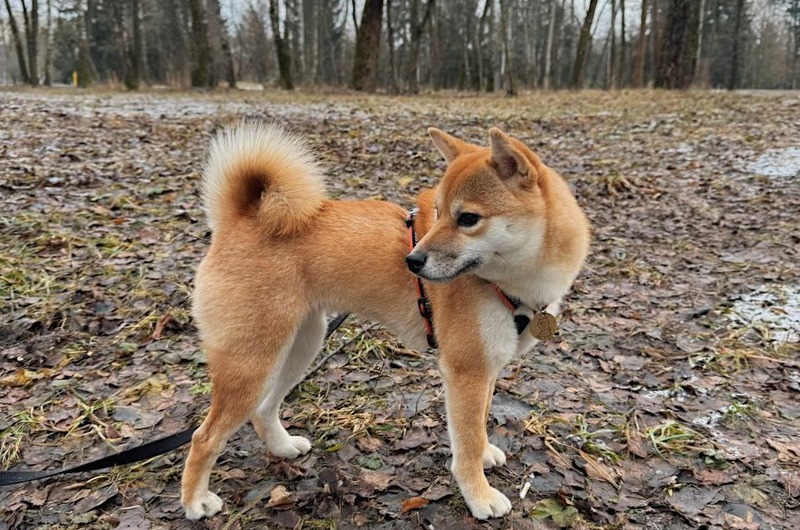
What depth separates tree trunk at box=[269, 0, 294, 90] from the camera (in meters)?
21.7

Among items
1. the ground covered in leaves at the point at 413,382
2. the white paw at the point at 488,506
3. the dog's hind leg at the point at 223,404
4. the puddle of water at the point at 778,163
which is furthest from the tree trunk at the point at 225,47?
the white paw at the point at 488,506

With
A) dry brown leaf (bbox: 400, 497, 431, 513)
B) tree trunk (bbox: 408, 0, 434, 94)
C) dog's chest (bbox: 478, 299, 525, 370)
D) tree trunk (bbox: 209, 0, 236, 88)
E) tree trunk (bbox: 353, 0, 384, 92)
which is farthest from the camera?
tree trunk (bbox: 209, 0, 236, 88)

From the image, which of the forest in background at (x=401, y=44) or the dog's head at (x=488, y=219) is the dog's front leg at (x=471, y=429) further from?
the forest in background at (x=401, y=44)

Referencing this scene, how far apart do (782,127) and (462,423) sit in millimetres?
10838

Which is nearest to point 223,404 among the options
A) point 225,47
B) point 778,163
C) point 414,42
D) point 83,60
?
point 778,163

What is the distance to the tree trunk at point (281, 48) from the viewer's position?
21656 millimetres

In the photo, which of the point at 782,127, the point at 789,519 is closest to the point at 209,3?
the point at 782,127

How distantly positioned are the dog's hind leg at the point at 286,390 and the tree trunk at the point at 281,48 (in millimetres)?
21523

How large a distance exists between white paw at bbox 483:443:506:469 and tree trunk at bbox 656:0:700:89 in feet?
61.1

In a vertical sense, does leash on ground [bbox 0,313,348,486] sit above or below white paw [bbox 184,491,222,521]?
above

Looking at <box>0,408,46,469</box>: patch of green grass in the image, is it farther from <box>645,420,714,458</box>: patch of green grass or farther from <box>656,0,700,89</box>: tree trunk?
<box>656,0,700,89</box>: tree trunk

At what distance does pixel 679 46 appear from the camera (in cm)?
1762

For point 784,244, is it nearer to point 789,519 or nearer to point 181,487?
point 789,519

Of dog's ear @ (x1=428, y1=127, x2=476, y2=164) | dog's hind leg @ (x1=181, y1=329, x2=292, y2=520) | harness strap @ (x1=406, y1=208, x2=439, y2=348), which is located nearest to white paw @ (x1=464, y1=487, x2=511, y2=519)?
harness strap @ (x1=406, y1=208, x2=439, y2=348)
